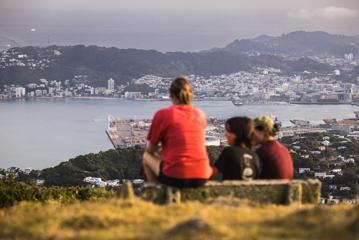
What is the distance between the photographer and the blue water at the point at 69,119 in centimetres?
4362

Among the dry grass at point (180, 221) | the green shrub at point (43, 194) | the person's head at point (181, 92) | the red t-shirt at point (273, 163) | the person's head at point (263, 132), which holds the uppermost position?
the person's head at point (181, 92)

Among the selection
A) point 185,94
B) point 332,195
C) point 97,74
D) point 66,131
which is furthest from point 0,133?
point 185,94

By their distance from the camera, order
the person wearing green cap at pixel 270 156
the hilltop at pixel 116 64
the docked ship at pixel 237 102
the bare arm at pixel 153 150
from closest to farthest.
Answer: the bare arm at pixel 153 150 → the person wearing green cap at pixel 270 156 → the docked ship at pixel 237 102 → the hilltop at pixel 116 64

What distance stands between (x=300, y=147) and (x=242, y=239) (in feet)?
101

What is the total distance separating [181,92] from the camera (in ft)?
17.9

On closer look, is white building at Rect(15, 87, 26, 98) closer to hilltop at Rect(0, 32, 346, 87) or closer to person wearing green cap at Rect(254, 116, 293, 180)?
hilltop at Rect(0, 32, 346, 87)

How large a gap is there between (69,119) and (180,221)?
5712 centimetres

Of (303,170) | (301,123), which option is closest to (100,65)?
(301,123)

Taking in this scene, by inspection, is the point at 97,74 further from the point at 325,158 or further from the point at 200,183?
the point at 200,183

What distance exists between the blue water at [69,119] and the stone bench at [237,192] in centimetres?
3181

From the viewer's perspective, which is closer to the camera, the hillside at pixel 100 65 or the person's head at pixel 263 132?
the person's head at pixel 263 132

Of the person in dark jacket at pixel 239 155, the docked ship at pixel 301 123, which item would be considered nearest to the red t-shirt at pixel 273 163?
the person in dark jacket at pixel 239 155

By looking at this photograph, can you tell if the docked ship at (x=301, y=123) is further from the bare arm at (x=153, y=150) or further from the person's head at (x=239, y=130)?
the bare arm at (x=153, y=150)

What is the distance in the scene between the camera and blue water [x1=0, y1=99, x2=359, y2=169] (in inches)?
1718
